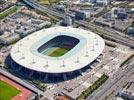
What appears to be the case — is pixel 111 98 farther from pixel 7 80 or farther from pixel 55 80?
pixel 7 80

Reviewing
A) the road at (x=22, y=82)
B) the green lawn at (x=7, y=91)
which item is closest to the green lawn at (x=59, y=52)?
the road at (x=22, y=82)

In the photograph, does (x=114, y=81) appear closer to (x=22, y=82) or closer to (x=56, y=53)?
(x=56, y=53)

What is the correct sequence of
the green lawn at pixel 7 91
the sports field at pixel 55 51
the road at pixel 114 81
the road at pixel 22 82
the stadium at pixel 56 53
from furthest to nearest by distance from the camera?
the sports field at pixel 55 51 → the stadium at pixel 56 53 → the road at pixel 22 82 → the green lawn at pixel 7 91 → the road at pixel 114 81

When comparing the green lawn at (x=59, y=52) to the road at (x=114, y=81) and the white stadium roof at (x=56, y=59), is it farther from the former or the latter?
the road at (x=114, y=81)

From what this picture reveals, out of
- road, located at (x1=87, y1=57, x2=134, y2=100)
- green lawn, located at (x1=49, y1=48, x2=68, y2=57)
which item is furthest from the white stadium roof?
road, located at (x1=87, y1=57, x2=134, y2=100)

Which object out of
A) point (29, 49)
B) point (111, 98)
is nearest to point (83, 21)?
point (29, 49)

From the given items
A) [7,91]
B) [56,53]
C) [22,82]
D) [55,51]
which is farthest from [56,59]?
[7,91]
